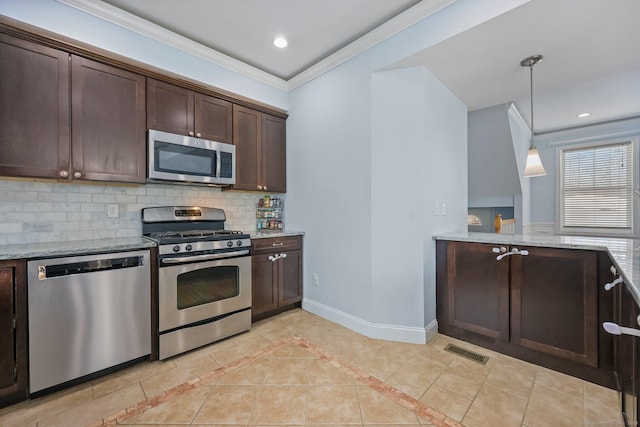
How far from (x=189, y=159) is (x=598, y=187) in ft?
20.8

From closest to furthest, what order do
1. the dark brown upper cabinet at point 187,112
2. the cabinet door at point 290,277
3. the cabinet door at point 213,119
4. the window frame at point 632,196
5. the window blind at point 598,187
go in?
→ the dark brown upper cabinet at point 187,112 < the cabinet door at point 213,119 < the cabinet door at point 290,277 < the window frame at point 632,196 < the window blind at point 598,187

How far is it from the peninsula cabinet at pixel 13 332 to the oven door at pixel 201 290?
0.73 m

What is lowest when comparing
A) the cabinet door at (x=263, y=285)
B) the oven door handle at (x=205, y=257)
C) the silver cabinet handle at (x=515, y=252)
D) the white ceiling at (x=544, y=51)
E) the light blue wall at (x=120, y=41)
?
the cabinet door at (x=263, y=285)

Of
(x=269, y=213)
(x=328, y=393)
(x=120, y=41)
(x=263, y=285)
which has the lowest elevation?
(x=328, y=393)

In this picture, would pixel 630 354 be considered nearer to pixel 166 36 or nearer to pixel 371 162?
pixel 371 162

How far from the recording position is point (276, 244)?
3.03 metres

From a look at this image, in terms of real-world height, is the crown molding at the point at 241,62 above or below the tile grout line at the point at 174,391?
above

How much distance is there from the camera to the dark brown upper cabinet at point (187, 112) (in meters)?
2.46

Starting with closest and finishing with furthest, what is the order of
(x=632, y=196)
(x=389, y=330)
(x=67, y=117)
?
(x=67, y=117) < (x=389, y=330) < (x=632, y=196)

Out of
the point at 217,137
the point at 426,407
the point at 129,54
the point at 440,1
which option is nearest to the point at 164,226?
the point at 217,137

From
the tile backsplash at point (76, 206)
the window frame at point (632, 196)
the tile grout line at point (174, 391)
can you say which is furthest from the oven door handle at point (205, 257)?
the window frame at point (632, 196)

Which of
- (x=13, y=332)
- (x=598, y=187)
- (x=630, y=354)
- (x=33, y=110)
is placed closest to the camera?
(x=630, y=354)

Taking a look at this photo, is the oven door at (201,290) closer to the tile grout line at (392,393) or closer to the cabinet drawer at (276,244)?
the cabinet drawer at (276,244)

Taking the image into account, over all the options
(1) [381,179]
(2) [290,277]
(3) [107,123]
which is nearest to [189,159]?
(3) [107,123]
